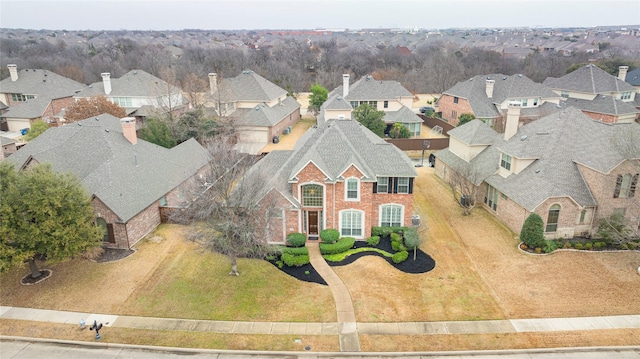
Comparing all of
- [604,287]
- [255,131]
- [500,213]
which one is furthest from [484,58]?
[604,287]

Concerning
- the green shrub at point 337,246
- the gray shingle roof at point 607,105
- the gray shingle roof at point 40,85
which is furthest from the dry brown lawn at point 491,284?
the gray shingle roof at point 40,85

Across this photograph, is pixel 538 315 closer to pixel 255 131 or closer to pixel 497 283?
pixel 497 283

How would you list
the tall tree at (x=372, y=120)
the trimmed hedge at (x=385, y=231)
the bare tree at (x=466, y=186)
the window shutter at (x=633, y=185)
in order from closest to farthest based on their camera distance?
1. the window shutter at (x=633, y=185)
2. the trimmed hedge at (x=385, y=231)
3. the bare tree at (x=466, y=186)
4. the tall tree at (x=372, y=120)

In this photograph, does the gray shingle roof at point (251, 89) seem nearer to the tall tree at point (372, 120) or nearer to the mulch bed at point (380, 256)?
the tall tree at point (372, 120)

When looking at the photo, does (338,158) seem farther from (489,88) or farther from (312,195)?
(489,88)

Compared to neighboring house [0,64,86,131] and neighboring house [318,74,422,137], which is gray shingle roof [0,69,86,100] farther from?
neighboring house [318,74,422,137]

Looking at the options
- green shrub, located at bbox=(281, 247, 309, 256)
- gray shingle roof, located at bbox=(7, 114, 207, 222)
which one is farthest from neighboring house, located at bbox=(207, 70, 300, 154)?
green shrub, located at bbox=(281, 247, 309, 256)

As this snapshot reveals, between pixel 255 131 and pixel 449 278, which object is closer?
pixel 449 278
